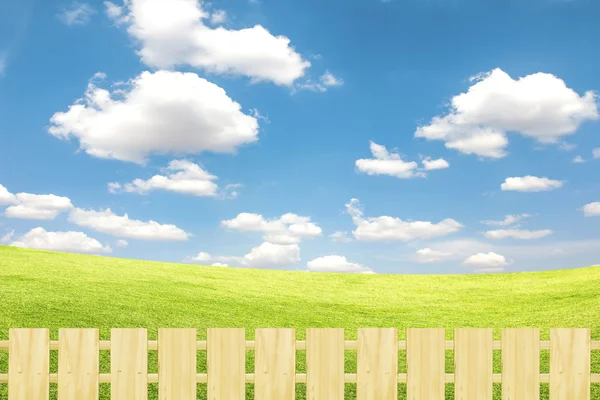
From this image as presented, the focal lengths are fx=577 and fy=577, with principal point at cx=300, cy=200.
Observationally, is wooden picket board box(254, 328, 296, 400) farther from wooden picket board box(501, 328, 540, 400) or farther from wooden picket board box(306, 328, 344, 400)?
wooden picket board box(501, 328, 540, 400)

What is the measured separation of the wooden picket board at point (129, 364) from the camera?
579 cm

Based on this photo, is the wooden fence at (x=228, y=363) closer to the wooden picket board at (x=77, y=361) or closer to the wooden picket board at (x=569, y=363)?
the wooden picket board at (x=77, y=361)

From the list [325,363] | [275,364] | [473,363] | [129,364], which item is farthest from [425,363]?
[129,364]

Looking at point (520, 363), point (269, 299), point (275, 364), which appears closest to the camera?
point (275, 364)

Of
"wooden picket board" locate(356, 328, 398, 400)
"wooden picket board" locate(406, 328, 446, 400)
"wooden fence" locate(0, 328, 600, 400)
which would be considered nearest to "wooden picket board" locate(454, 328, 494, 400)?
"wooden fence" locate(0, 328, 600, 400)

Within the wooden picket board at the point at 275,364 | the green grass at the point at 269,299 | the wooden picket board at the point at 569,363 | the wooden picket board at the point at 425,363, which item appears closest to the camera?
the wooden picket board at the point at 275,364

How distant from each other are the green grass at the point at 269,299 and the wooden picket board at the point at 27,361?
2.43 meters

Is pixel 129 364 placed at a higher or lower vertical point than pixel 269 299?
higher

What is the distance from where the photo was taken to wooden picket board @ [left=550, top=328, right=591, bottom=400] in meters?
6.14

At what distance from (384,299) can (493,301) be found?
355cm

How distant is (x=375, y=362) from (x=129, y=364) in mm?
2482

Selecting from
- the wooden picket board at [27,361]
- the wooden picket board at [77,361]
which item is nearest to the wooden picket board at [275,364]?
the wooden picket board at [77,361]

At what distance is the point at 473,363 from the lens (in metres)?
5.99

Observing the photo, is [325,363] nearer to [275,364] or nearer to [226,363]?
[275,364]
